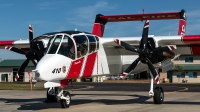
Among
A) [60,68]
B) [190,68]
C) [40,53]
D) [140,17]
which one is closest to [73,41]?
[60,68]

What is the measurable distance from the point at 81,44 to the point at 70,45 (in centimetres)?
71

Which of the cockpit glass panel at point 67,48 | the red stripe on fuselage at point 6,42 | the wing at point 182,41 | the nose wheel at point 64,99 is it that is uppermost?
the red stripe on fuselage at point 6,42

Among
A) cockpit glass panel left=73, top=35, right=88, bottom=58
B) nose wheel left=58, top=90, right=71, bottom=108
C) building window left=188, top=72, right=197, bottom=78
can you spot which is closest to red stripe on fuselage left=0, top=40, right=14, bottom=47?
cockpit glass panel left=73, top=35, right=88, bottom=58

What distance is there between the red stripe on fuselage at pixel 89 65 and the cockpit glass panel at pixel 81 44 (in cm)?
53

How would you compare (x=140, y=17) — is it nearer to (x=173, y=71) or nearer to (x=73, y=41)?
(x=73, y=41)

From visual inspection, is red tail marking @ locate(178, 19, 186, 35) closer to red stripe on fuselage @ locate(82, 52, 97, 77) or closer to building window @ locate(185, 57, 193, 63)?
red stripe on fuselage @ locate(82, 52, 97, 77)

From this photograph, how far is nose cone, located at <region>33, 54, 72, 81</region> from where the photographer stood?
1423cm

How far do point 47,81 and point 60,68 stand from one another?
3.02ft

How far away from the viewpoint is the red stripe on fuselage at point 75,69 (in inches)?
624

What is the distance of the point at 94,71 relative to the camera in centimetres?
1784

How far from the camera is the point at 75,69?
1619cm

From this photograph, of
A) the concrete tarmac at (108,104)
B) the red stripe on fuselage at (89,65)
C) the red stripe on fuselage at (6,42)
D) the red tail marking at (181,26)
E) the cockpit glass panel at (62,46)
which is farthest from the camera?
the red tail marking at (181,26)

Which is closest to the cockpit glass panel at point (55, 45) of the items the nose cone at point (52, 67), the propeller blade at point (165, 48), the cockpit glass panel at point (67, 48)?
the cockpit glass panel at point (67, 48)

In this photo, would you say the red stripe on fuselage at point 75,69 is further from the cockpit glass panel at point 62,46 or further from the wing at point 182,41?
the wing at point 182,41
